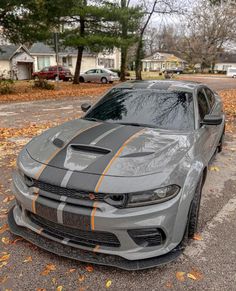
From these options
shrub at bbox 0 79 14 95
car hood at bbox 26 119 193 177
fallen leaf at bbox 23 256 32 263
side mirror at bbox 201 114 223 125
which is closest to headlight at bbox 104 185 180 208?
car hood at bbox 26 119 193 177

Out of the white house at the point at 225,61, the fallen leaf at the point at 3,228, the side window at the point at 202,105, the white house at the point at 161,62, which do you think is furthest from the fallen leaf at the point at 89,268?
the white house at the point at 225,61

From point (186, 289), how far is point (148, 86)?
2.75 m

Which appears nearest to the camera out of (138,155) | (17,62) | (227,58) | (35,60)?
(138,155)

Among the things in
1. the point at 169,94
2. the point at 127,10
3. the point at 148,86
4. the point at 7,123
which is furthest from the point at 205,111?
the point at 127,10

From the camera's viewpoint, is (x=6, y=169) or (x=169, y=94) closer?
(x=169, y=94)

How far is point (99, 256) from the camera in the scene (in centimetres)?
247

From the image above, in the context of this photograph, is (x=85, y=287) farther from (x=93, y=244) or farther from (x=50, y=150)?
(x=50, y=150)

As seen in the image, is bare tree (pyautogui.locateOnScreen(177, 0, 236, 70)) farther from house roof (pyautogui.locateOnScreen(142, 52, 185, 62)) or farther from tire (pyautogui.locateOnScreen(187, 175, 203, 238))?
tire (pyautogui.locateOnScreen(187, 175, 203, 238))

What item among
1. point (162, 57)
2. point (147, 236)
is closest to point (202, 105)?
point (147, 236)

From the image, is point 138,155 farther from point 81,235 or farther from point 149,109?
point 149,109

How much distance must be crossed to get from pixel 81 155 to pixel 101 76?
25009 mm

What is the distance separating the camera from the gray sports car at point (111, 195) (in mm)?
2275

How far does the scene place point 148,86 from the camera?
4.15 m

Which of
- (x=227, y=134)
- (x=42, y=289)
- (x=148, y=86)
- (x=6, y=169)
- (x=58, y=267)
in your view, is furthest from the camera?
(x=227, y=134)
